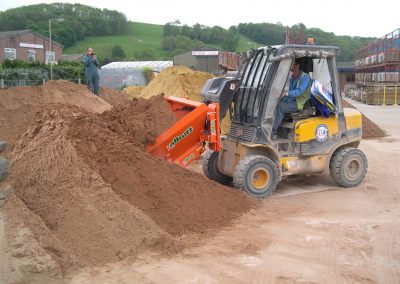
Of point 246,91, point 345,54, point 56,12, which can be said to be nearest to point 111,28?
point 56,12

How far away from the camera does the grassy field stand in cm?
8404

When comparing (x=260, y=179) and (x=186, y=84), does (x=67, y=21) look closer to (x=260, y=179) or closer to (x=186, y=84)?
(x=186, y=84)

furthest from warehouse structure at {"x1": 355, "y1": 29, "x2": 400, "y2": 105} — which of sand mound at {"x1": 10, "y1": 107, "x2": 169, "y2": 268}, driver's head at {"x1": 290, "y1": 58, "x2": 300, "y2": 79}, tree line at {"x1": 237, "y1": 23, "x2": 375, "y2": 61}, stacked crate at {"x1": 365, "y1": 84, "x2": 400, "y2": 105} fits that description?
sand mound at {"x1": 10, "y1": 107, "x2": 169, "y2": 268}

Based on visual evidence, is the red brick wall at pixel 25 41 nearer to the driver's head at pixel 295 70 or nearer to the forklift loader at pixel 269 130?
the forklift loader at pixel 269 130

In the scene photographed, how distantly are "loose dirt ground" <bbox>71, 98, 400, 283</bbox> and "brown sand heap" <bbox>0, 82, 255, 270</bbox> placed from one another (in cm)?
26

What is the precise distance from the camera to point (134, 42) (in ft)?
305

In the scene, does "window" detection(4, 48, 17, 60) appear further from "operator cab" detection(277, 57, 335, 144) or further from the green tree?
"operator cab" detection(277, 57, 335, 144)

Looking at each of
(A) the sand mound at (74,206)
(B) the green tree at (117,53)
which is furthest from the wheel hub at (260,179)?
(B) the green tree at (117,53)

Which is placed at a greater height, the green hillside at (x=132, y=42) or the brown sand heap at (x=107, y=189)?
the green hillside at (x=132, y=42)

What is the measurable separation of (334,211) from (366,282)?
95.1 inches

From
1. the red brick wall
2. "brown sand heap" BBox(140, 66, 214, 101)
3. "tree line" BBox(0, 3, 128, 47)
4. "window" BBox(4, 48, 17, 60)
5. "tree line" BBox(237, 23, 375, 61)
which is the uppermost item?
"tree line" BBox(0, 3, 128, 47)

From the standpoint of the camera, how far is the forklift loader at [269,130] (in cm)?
712

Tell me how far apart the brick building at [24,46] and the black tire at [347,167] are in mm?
50994

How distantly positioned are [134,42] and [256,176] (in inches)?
3499
